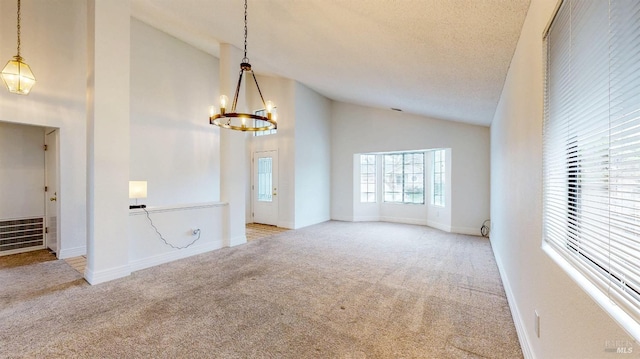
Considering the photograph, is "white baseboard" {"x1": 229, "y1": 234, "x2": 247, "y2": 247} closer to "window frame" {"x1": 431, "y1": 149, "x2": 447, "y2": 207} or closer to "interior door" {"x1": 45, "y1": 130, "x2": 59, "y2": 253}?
"interior door" {"x1": 45, "y1": 130, "x2": 59, "y2": 253}

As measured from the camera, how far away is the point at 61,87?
4.37 meters

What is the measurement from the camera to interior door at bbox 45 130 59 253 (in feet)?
14.7

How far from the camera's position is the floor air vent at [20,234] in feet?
14.5

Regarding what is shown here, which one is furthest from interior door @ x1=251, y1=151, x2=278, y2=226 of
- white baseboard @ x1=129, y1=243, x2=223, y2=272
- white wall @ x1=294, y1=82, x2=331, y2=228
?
white baseboard @ x1=129, y1=243, x2=223, y2=272

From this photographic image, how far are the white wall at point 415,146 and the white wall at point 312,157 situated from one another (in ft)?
0.95

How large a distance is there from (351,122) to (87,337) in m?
7.00

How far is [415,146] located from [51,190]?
7516mm

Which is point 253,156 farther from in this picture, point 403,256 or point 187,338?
point 187,338

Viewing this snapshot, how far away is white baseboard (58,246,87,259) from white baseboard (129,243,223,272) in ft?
5.27

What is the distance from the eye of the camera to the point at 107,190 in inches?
135

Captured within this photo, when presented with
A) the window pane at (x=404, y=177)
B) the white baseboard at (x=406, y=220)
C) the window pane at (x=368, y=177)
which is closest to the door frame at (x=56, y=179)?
the window pane at (x=368, y=177)

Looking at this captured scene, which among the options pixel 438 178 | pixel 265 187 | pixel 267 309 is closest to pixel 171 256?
pixel 267 309

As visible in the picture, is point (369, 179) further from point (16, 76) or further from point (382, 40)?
point (16, 76)

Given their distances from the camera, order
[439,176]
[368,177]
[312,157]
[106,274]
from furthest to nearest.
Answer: [368,177], [312,157], [439,176], [106,274]
